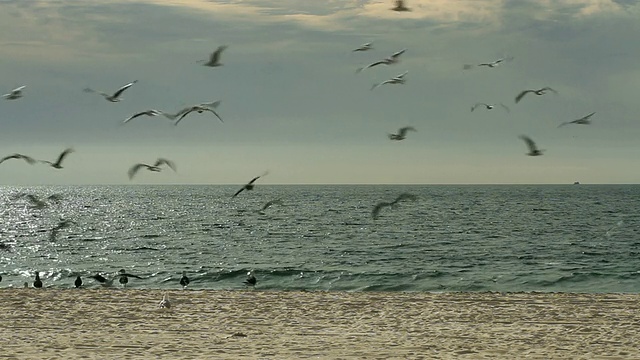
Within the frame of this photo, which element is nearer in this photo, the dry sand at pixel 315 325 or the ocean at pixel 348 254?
Result: the dry sand at pixel 315 325

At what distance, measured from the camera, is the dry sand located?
1473cm

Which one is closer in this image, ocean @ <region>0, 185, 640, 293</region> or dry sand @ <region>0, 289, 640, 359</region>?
dry sand @ <region>0, 289, 640, 359</region>

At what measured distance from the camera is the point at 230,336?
52.7 feet

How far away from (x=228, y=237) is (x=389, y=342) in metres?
51.1

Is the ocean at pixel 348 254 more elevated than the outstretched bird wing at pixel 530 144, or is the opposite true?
the outstretched bird wing at pixel 530 144

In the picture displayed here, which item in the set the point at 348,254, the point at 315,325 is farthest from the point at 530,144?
the point at 348,254

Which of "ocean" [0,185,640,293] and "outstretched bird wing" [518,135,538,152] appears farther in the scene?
"ocean" [0,185,640,293]

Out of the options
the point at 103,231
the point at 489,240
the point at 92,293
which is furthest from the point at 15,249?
the point at 92,293

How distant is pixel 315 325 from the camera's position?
17250 mm

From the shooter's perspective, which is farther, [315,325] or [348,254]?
[348,254]

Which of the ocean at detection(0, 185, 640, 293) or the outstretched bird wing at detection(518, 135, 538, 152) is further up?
the outstretched bird wing at detection(518, 135, 538, 152)

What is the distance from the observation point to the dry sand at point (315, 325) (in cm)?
1473

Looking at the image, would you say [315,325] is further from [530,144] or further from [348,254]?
[348,254]

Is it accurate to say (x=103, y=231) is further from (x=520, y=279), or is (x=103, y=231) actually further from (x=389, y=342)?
(x=389, y=342)
